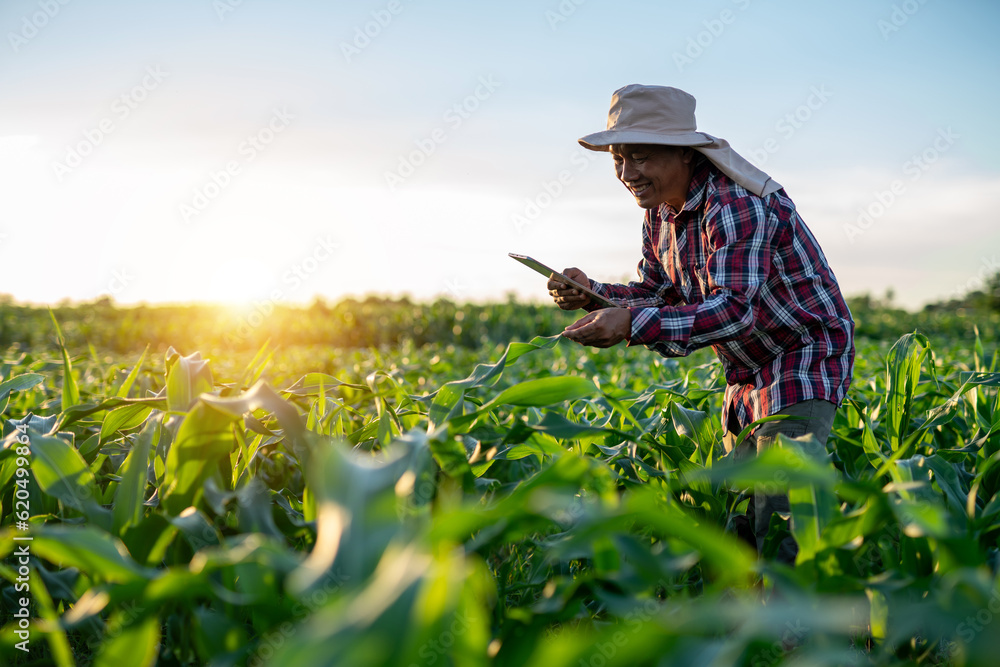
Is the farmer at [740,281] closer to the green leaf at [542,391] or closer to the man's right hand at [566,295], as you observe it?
the man's right hand at [566,295]

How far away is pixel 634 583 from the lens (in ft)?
3.63

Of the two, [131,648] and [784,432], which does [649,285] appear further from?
[131,648]

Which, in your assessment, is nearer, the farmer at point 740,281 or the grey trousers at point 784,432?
the farmer at point 740,281

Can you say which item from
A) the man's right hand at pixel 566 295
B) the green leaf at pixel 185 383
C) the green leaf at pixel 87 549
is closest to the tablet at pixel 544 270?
the man's right hand at pixel 566 295

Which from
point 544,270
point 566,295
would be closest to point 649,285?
point 566,295

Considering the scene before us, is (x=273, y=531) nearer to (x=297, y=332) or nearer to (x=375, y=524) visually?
(x=375, y=524)

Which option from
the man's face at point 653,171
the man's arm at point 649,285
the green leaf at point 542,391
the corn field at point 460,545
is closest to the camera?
the corn field at point 460,545

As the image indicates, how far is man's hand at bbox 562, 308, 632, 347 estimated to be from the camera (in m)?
2.11

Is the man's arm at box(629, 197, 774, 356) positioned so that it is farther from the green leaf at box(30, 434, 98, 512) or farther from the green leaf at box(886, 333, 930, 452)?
the green leaf at box(30, 434, 98, 512)

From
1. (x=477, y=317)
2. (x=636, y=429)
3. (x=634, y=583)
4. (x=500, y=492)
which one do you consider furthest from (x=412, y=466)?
(x=477, y=317)

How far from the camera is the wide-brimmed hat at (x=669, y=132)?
7.93 feet

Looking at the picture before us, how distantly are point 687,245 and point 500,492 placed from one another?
1395mm

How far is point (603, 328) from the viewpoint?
83.5 inches

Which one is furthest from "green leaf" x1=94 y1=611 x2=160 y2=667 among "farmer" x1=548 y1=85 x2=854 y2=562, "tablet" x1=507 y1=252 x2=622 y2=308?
"tablet" x1=507 y1=252 x2=622 y2=308
